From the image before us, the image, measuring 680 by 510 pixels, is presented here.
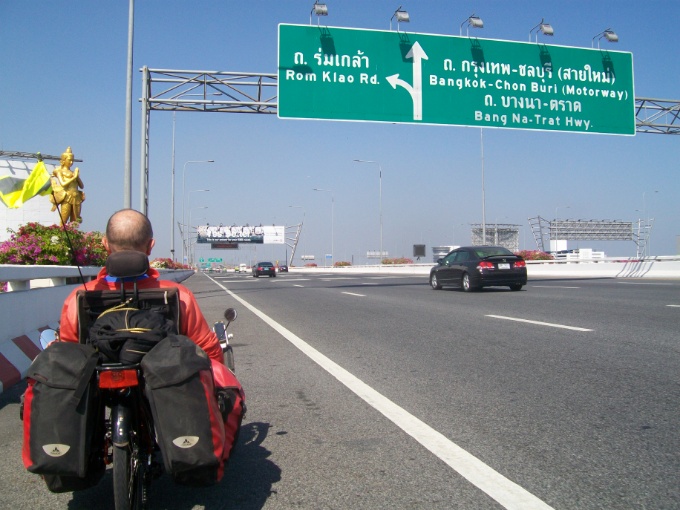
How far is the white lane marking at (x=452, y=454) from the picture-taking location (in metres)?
3.23

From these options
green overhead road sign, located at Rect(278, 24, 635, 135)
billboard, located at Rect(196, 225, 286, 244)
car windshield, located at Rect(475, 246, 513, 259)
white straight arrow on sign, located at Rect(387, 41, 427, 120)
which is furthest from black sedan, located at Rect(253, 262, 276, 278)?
billboard, located at Rect(196, 225, 286, 244)

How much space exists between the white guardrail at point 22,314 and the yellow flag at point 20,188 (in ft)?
4.14

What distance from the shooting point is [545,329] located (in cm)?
979

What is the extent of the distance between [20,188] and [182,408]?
3.86m

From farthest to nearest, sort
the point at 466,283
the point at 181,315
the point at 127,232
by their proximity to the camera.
Result: the point at 466,283, the point at 127,232, the point at 181,315

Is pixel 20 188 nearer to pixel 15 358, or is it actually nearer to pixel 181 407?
pixel 15 358

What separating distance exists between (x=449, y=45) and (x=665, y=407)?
55.7ft

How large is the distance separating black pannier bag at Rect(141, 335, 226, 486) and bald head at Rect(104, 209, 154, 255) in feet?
2.30

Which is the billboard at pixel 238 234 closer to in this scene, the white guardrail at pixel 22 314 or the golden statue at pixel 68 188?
the golden statue at pixel 68 188

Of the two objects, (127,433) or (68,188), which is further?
(68,188)

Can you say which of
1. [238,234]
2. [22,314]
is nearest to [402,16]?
[22,314]

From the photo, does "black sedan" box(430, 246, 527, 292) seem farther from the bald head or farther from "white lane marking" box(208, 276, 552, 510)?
the bald head

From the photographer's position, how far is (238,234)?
11306 centimetres

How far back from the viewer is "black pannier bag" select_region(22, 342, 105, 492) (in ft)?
8.68
